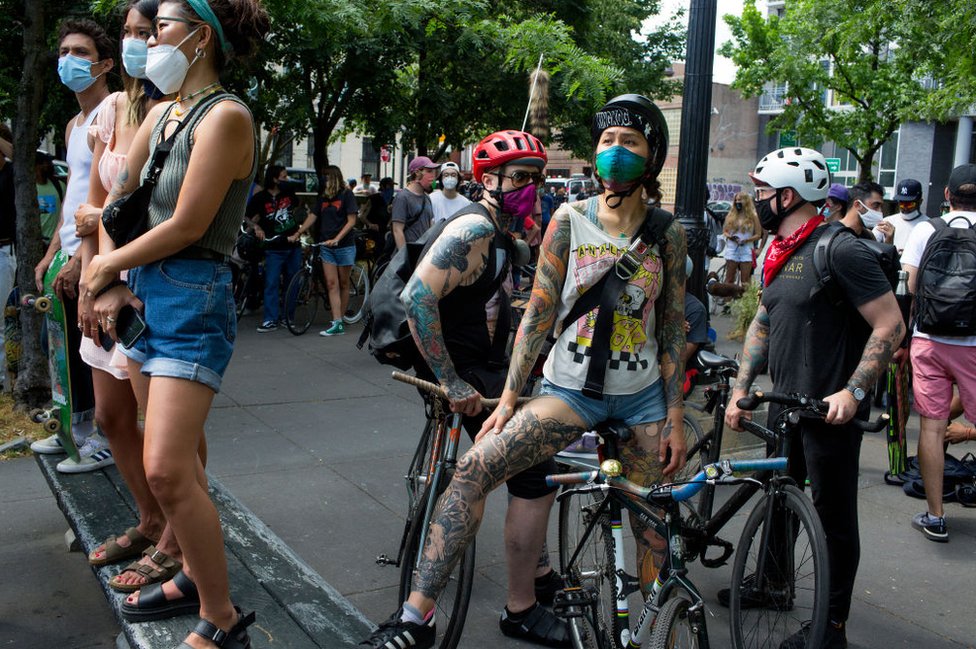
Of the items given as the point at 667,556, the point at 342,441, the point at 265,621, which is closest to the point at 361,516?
the point at 342,441

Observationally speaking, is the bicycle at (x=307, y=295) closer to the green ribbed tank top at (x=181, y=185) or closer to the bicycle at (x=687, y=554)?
the bicycle at (x=687, y=554)

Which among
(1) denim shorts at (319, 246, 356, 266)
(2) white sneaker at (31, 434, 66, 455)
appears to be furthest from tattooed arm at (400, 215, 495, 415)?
(1) denim shorts at (319, 246, 356, 266)

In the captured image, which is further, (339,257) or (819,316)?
(339,257)

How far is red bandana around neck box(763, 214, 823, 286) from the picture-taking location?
12.3 ft

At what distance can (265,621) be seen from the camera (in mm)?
3166

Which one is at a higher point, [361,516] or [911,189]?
[911,189]

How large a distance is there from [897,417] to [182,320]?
4.87 metres

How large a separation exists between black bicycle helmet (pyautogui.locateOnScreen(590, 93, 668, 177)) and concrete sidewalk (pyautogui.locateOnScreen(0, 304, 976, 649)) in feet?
6.58

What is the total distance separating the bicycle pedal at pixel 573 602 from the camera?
309 cm

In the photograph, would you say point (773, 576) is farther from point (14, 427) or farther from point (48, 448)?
point (14, 427)

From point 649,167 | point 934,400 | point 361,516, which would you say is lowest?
point 361,516

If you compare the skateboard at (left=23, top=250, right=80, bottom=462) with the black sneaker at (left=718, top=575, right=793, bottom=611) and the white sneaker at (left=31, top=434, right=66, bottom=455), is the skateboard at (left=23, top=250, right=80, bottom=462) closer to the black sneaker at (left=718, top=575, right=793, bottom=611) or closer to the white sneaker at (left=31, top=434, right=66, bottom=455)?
the white sneaker at (left=31, top=434, right=66, bottom=455)

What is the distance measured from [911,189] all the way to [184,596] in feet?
24.8

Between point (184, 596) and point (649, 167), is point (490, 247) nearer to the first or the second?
point (649, 167)
